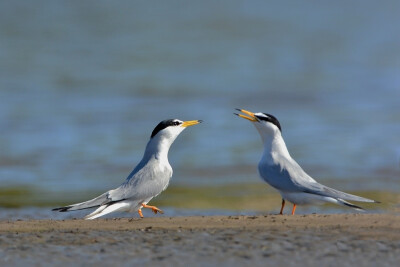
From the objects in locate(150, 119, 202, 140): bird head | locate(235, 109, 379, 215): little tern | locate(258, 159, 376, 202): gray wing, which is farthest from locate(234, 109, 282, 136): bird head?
locate(150, 119, 202, 140): bird head

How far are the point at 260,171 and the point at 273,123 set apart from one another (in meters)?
0.75

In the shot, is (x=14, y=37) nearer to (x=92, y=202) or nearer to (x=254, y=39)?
(x=254, y=39)

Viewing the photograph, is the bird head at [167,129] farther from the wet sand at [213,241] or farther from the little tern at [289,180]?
the wet sand at [213,241]

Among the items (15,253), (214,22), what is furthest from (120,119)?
(214,22)

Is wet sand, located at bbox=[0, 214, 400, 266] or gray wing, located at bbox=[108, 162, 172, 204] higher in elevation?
gray wing, located at bbox=[108, 162, 172, 204]

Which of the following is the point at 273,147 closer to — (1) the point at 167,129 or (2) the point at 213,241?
(1) the point at 167,129

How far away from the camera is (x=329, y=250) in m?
6.97

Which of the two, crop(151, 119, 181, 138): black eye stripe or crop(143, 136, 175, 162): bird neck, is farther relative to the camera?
crop(151, 119, 181, 138): black eye stripe

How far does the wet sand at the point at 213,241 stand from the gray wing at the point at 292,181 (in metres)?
0.73

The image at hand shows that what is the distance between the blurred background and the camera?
12703mm

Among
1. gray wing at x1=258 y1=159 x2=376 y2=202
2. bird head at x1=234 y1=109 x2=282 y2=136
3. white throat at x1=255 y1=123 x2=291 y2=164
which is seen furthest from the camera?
bird head at x1=234 y1=109 x2=282 y2=136

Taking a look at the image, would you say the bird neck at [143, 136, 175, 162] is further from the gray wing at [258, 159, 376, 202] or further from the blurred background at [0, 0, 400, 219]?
the gray wing at [258, 159, 376, 202]

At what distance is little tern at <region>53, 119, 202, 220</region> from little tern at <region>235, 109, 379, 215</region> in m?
1.03

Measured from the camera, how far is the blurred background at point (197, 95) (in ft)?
41.7
